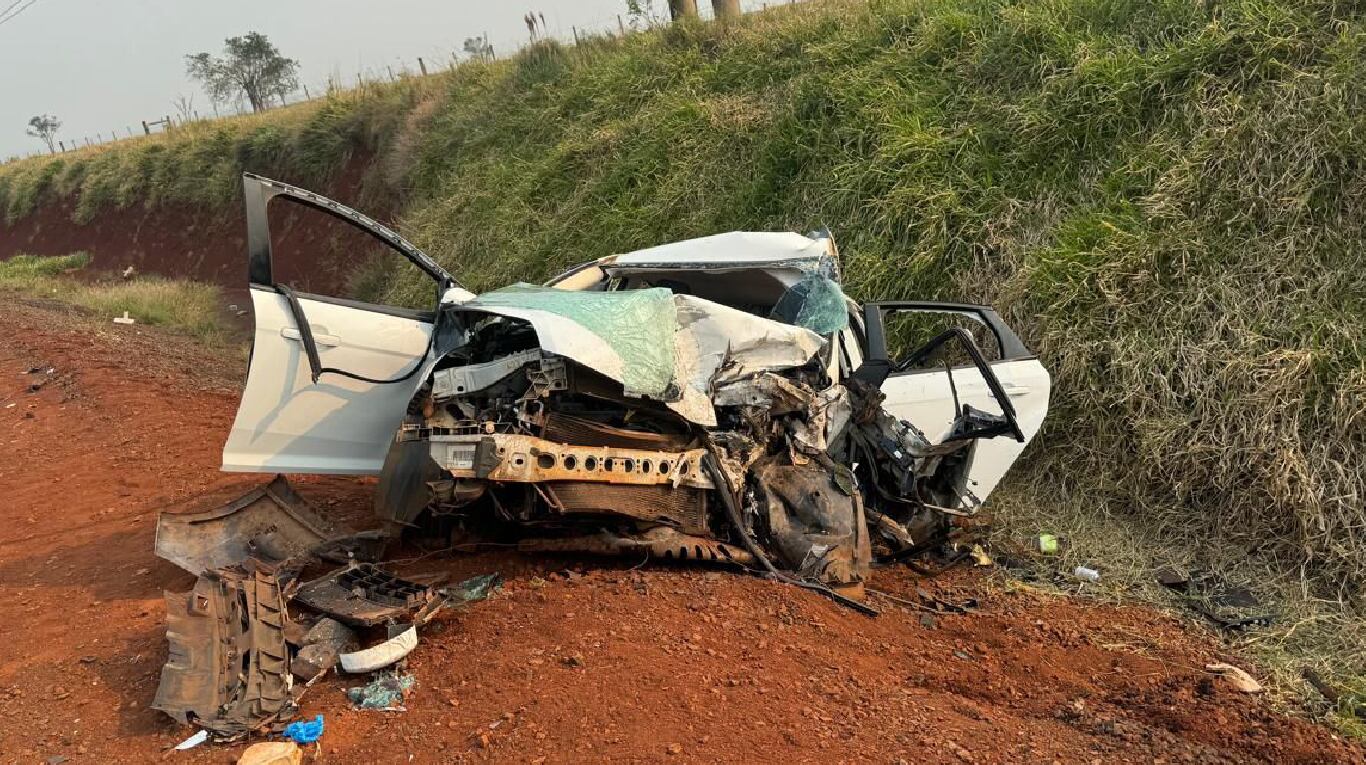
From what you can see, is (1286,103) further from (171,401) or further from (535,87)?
(535,87)

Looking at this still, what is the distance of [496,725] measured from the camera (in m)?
2.96

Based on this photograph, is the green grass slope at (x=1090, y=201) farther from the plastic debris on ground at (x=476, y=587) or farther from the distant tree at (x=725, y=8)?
the plastic debris on ground at (x=476, y=587)

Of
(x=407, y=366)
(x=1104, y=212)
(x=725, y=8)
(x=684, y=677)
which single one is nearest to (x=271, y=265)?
(x=407, y=366)

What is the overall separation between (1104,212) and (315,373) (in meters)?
5.53

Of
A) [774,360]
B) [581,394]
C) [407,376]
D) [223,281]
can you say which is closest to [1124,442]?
[774,360]

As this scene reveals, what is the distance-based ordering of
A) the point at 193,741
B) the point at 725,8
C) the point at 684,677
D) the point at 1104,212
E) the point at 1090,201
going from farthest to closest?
the point at 725,8 < the point at 1090,201 < the point at 1104,212 < the point at 684,677 < the point at 193,741

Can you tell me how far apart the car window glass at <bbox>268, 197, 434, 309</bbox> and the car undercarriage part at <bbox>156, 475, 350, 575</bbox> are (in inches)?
302

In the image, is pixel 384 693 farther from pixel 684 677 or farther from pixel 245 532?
pixel 245 532

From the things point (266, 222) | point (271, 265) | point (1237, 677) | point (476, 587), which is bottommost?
point (1237, 677)

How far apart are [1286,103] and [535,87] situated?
10.8 metres

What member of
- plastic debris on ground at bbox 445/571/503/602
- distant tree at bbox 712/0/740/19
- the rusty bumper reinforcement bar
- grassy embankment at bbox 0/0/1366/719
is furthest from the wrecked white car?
distant tree at bbox 712/0/740/19

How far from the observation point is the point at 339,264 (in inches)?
634

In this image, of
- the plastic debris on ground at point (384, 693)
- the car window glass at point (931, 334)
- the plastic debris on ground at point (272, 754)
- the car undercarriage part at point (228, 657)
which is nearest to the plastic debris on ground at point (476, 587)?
the plastic debris on ground at point (384, 693)

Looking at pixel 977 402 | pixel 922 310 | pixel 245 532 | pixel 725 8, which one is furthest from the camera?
pixel 725 8
